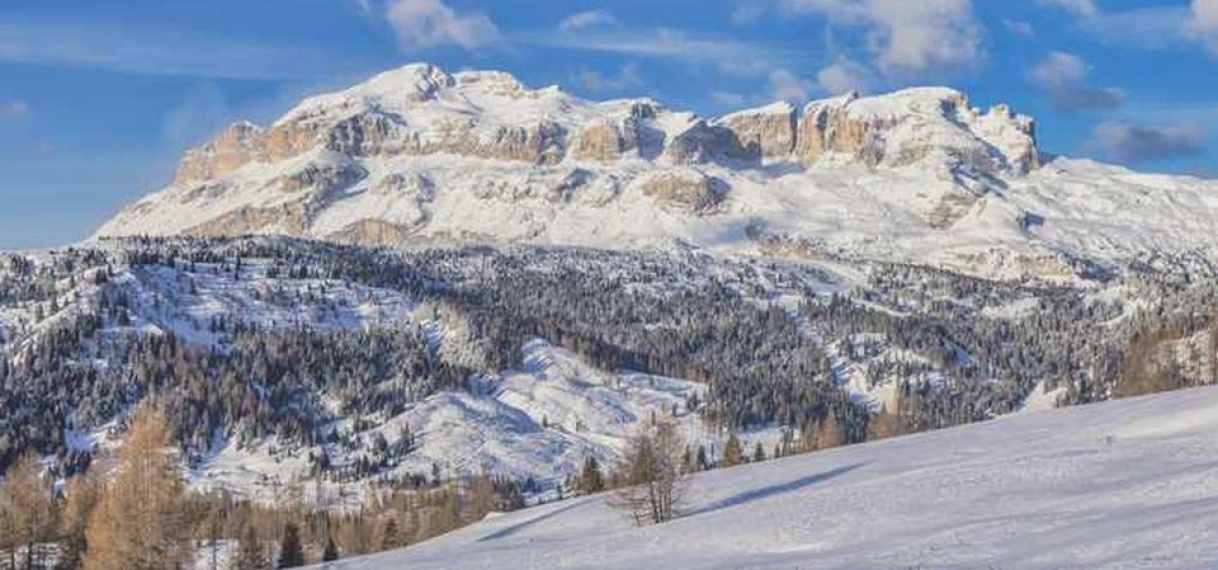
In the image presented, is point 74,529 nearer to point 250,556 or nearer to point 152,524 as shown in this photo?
point 250,556

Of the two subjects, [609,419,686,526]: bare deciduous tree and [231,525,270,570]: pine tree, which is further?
[231,525,270,570]: pine tree

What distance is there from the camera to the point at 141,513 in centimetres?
7575

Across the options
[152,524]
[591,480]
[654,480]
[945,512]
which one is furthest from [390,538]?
[945,512]

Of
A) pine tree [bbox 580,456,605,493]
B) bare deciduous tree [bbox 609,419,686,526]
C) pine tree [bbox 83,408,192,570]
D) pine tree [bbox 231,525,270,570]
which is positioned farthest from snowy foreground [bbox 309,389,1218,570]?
pine tree [bbox 580,456,605,493]

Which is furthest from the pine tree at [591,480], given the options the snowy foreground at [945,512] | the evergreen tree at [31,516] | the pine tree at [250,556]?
the evergreen tree at [31,516]

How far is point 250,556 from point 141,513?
54229mm

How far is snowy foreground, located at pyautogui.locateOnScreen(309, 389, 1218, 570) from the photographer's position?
41125 millimetres

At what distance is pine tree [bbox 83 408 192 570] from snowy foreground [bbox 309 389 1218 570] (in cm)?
1081

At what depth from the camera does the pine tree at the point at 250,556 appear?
418ft

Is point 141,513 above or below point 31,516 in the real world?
below

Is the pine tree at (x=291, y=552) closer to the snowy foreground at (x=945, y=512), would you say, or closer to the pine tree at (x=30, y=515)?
the pine tree at (x=30, y=515)

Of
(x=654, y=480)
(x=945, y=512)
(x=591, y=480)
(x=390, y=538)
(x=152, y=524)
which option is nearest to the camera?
(x=945, y=512)

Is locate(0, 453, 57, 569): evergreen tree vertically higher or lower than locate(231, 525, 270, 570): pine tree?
higher

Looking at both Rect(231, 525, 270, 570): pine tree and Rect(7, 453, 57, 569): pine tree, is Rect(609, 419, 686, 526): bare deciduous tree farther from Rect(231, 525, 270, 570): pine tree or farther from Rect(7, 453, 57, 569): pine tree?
Rect(7, 453, 57, 569): pine tree
